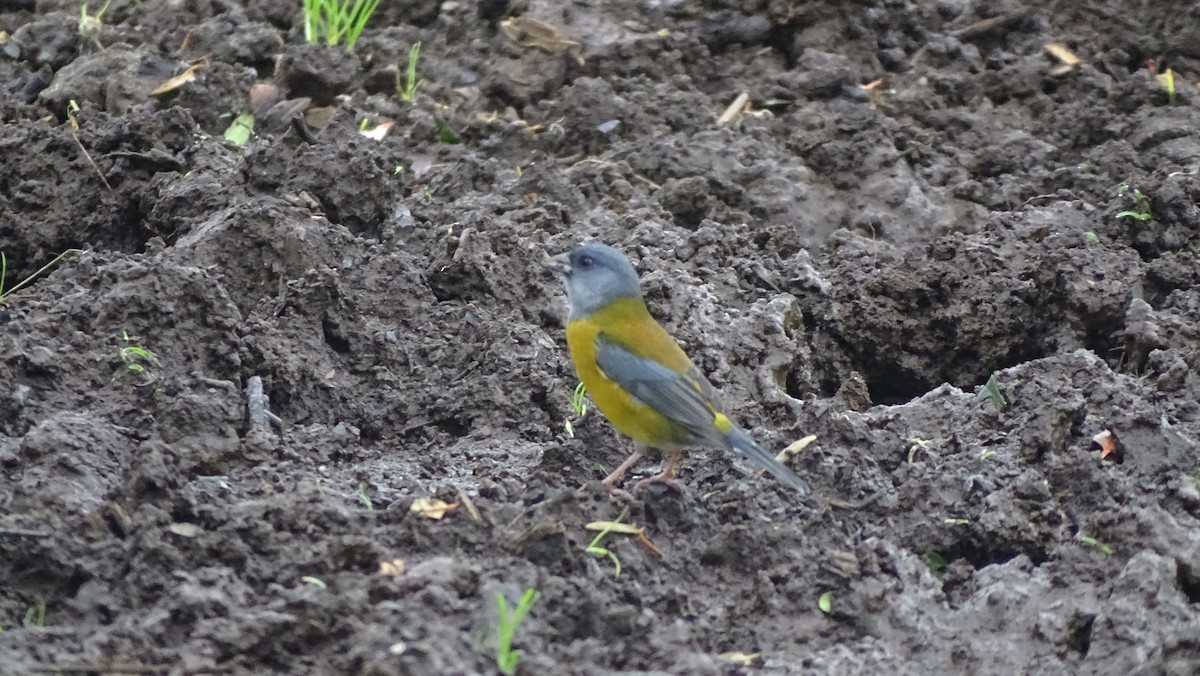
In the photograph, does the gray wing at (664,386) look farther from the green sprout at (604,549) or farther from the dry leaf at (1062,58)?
the dry leaf at (1062,58)

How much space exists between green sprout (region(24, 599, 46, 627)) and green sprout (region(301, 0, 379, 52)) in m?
4.30

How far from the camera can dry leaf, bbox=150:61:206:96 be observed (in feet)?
22.1

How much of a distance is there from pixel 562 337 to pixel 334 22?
272 cm

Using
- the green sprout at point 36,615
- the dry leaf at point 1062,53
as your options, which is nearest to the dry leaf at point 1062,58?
the dry leaf at point 1062,53

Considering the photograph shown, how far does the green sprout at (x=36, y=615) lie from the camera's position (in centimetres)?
355

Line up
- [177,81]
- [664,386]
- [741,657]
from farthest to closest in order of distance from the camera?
[177,81], [664,386], [741,657]

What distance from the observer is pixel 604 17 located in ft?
25.3

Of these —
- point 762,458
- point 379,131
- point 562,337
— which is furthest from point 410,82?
point 762,458

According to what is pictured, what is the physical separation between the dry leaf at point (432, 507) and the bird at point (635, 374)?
22.0 inches

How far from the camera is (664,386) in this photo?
4.68 m

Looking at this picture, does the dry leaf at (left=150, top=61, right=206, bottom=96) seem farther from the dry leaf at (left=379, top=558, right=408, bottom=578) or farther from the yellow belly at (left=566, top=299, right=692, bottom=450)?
the dry leaf at (left=379, top=558, right=408, bottom=578)

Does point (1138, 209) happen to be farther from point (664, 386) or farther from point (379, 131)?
point (379, 131)

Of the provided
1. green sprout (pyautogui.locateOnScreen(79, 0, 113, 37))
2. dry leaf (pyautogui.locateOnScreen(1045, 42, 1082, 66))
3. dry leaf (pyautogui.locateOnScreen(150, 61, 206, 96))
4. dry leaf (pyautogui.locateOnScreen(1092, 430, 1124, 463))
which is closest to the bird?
dry leaf (pyautogui.locateOnScreen(1092, 430, 1124, 463))

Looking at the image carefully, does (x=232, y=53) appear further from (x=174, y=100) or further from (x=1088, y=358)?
(x=1088, y=358)
